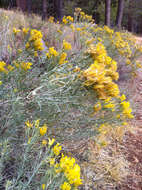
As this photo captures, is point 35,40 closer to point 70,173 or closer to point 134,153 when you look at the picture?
point 70,173

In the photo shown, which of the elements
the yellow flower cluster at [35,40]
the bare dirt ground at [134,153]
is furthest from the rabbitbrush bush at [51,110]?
the bare dirt ground at [134,153]

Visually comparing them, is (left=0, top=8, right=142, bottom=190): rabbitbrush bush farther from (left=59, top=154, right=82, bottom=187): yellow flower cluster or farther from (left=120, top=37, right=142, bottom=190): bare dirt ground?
(left=120, top=37, right=142, bottom=190): bare dirt ground

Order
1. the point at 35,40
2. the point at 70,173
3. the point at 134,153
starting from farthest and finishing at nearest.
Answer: the point at 134,153 < the point at 35,40 < the point at 70,173

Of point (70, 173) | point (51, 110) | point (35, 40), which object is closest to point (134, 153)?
point (51, 110)

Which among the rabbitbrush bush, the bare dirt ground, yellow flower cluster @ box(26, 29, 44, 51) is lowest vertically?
the bare dirt ground

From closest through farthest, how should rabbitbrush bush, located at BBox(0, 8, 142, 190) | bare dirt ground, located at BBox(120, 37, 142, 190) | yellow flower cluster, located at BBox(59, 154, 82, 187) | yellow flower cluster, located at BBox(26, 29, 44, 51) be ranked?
yellow flower cluster, located at BBox(59, 154, 82, 187), rabbitbrush bush, located at BBox(0, 8, 142, 190), yellow flower cluster, located at BBox(26, 29, 44, 51), bare dirt ground, located at BBox(120, 37, 142, 190)

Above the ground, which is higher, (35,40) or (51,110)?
(35,40)

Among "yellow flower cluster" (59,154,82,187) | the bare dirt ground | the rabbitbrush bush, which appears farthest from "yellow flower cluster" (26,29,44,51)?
the bare dirt ground

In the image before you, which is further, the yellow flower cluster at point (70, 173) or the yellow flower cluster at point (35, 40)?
the yellow flower cluster at point (35, 40)

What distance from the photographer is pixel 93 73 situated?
1171 millimetres

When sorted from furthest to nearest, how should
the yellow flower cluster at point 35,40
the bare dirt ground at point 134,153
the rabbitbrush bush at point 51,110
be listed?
1. the bare dirt ground at point 134,153
2. the yellow flower cluster at point 35,40
3. the rabbitbrush bush at point 51,110

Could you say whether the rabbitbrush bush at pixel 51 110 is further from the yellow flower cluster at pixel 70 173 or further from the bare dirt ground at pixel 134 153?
the bare dirt ground at pixel 134 153

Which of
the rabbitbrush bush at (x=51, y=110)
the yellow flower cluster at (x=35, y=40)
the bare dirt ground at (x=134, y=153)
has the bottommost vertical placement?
the bare dirt ground at (x=134, y=153)

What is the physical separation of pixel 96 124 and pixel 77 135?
243 mm
